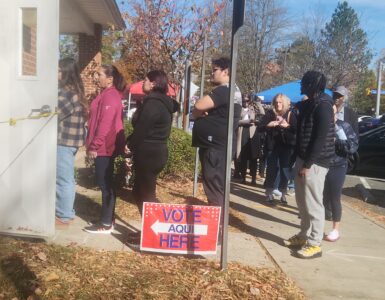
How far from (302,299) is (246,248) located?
1.33m

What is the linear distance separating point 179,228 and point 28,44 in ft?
7.70

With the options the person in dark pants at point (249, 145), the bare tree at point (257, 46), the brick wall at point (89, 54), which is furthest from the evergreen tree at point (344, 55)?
the person in dark pants at point (249, 145)

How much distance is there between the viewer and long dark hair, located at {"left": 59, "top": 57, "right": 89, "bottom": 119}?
5.25 metres

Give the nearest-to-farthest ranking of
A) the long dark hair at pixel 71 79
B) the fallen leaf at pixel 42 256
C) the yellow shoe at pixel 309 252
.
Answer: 1. the fallen leaf at pixel 42 256
2. the yellow shoe at pixel 309 252
3. the long dark hair at pixel 71 79

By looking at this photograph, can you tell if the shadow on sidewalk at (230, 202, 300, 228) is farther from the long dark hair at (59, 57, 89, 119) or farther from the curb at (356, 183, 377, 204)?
the curb at (356, 183, 377, 204)

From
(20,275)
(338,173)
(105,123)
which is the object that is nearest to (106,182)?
(105,123)

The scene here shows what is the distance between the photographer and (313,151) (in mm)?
4812

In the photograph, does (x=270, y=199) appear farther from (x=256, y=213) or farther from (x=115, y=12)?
(x=115, y=12)

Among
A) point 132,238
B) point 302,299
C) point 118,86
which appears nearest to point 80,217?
point 132,238

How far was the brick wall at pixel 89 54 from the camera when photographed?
44.1 ft

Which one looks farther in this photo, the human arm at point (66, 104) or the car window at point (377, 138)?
the car window at point (377, 138)

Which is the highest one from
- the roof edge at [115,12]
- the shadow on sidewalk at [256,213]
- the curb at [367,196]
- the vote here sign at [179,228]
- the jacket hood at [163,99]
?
the roof edge at [115,12]

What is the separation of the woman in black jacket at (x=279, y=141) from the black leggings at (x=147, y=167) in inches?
117

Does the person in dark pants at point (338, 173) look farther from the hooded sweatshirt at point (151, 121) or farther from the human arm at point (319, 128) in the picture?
the hooded sweatshirt at point (151, 121)
